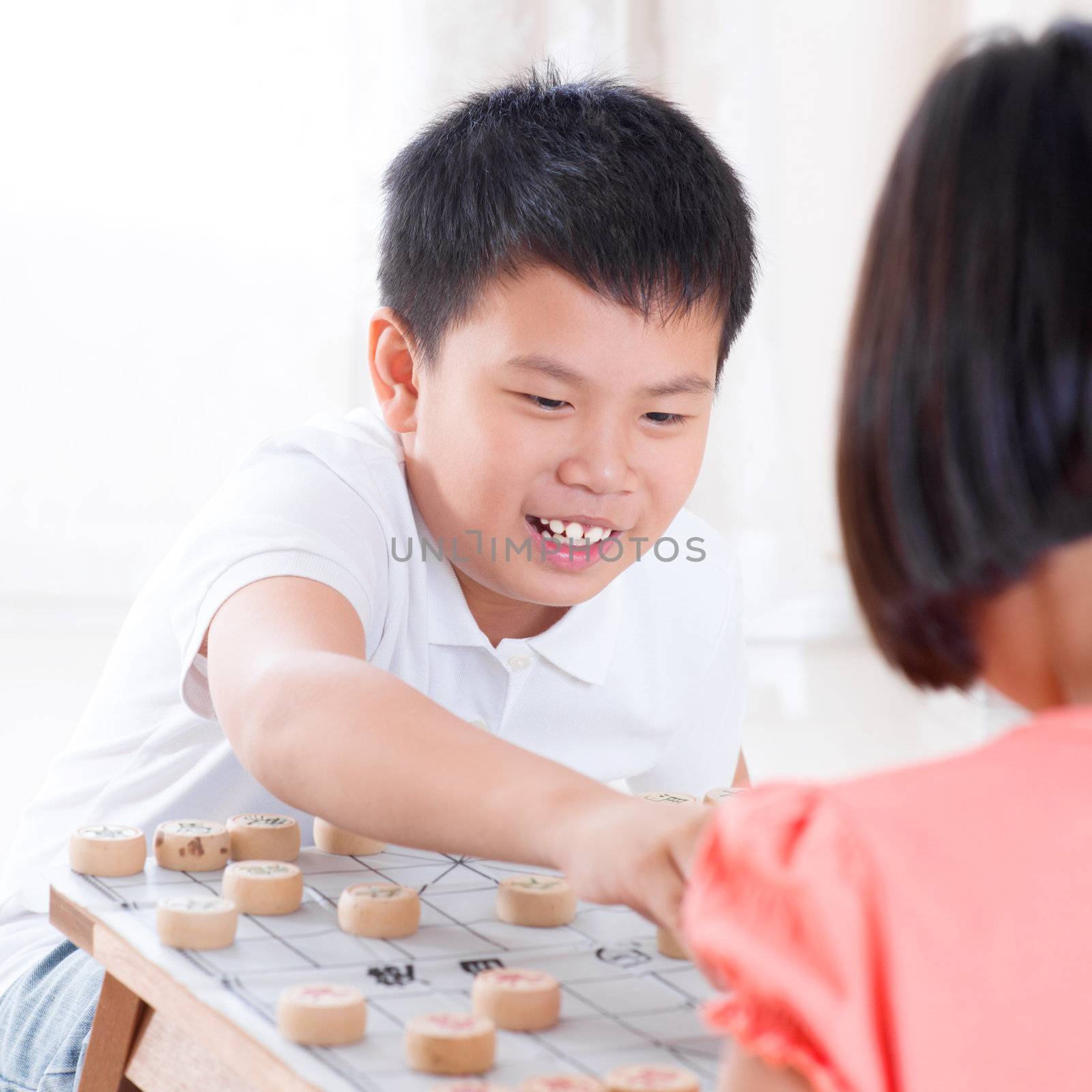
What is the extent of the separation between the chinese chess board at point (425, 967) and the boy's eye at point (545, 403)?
31 centimetres

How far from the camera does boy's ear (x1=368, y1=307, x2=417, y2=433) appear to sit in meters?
1.01

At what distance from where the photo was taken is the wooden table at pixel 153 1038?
0.52 meters

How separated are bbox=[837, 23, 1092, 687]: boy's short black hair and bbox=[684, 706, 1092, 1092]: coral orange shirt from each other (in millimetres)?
55

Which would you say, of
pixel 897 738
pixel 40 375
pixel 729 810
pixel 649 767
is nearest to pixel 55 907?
pixel 729 810

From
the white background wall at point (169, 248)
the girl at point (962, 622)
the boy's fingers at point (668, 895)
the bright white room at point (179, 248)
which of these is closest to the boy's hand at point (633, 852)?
the boy's fingers at point (668, 895)

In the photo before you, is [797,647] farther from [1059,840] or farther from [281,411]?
[1059,840]

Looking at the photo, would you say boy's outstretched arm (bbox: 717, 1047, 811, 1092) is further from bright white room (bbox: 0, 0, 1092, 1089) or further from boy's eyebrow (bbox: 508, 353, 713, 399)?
bright white room (bbox: 0, 0, 1092, 1089)

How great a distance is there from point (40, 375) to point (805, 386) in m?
1.32

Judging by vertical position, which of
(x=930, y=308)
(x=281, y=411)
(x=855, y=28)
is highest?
(x=855, y=28)

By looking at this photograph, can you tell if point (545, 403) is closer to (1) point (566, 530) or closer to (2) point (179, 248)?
(1) point (566, 530)

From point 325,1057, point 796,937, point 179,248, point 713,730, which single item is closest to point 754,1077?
point 796,937

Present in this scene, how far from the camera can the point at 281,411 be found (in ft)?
7.09

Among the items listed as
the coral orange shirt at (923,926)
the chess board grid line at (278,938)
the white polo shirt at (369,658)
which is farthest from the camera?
the white polo shirt at (369,658)

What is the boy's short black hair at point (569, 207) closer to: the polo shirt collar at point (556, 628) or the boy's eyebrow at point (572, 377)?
the boy's eyebrow at point (572, 377)
